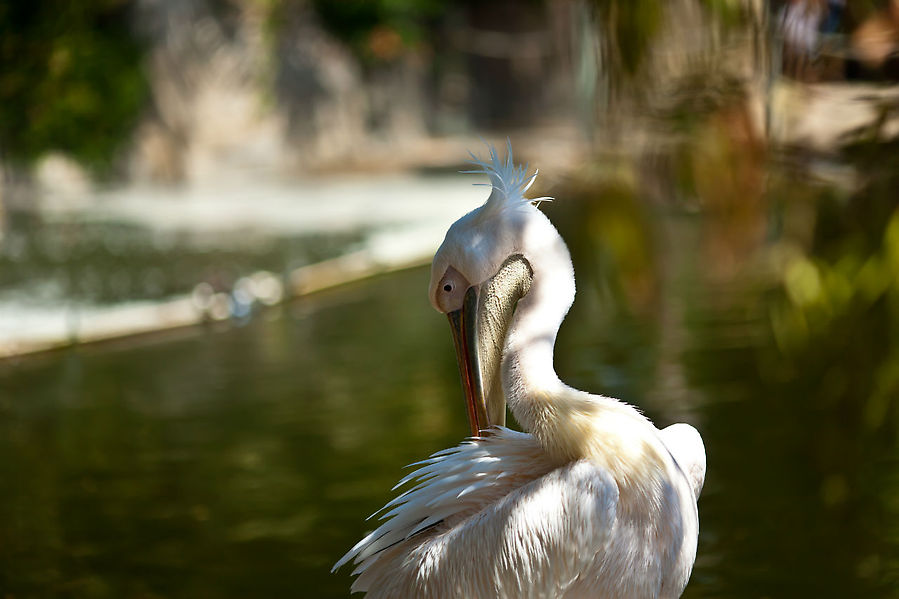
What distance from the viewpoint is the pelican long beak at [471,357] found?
2.79 m

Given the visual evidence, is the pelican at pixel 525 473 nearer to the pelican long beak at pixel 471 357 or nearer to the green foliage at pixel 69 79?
the pelican long beak at pixel 471 357

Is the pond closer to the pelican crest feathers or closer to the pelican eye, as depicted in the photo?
A: the pelican crest feathers

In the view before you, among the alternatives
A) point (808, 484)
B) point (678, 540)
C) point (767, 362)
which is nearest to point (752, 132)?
point (678, 540)

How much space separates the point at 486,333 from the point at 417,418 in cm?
322

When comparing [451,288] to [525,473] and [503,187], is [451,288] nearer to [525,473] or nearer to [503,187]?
[503,187]

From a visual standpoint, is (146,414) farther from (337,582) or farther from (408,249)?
(408,249)

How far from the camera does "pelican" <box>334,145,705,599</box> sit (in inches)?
98.5

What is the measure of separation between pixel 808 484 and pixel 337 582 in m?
1.97

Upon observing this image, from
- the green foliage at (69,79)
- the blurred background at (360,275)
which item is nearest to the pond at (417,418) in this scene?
the blurred background at (360,275)

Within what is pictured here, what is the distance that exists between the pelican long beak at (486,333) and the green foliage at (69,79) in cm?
1418

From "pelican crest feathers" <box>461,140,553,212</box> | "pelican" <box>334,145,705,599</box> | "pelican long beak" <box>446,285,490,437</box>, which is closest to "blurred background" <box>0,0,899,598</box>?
"pelican crest feathers" <box>461,140,553,212</box>

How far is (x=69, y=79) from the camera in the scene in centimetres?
1655

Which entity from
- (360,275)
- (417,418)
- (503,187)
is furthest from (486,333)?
(360,275)

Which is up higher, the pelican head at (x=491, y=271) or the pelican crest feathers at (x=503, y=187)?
the pelican crest feathers at (x=503, y=187)
